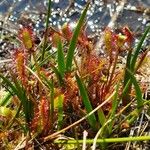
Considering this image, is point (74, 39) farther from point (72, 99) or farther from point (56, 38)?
Answer: point (72, 99)

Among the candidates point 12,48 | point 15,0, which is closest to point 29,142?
point 12,48

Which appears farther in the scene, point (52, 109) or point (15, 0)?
point (15, 0)

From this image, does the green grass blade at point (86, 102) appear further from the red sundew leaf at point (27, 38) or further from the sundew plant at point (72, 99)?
the red sundew leaf at point (27, 38)

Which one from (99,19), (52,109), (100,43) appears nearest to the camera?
(52,109)

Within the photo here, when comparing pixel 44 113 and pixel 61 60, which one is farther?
pixel 61 60

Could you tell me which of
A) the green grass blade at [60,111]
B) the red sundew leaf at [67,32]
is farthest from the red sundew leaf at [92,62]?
the green grass blade at [60,111]

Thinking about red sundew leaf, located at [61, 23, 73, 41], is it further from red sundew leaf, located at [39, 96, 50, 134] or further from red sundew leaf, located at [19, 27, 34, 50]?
red sundew leaf, located at [39, 96, 50, 134]

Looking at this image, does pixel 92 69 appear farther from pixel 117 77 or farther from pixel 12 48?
pixel 12 48

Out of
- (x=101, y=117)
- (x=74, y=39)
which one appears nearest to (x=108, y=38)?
(x=74, y=39)
